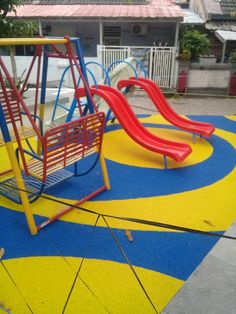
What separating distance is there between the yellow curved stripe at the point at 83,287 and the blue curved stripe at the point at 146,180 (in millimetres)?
1262

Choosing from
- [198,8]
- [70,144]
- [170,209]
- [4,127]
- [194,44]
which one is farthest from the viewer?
Result: [198,8]

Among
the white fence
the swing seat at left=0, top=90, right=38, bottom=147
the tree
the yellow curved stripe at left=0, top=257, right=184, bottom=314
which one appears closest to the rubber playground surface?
the yellow curved stripe at left=0, top=257, right=184, bottom=314

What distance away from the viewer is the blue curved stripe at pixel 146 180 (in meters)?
4.12

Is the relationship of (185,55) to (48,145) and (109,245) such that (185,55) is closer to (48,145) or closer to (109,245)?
(48,145)

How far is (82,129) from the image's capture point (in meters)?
3.48

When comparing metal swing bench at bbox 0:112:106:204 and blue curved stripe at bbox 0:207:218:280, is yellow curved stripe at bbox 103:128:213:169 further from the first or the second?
blue curved stripe at bbox 0:207:218:280

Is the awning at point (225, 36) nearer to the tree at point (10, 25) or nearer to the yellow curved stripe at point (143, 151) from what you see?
the yellow curved stripe at point (143, 151)

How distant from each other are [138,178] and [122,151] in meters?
1.13

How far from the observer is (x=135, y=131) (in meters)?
5.16

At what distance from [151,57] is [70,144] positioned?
8.09 m

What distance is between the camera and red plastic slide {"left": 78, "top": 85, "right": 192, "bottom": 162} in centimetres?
485

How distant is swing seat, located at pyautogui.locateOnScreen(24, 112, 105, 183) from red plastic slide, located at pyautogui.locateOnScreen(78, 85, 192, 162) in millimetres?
1217

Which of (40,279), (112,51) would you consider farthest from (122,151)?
(112,51)

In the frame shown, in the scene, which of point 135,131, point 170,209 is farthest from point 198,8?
point 170,209
